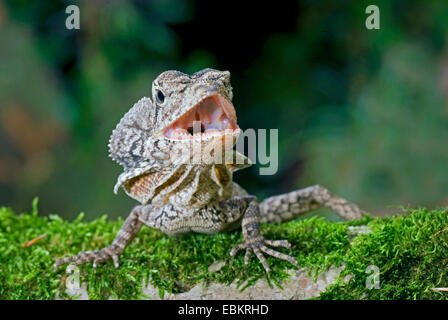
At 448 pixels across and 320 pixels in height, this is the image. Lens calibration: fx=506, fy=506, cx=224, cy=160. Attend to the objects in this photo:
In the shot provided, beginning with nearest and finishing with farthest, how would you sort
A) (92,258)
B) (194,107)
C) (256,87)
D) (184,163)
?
(194,107), (184,163), (92,258), (256,87)

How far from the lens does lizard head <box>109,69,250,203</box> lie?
117 inches

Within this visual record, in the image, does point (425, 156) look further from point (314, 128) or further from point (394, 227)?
point (394, 227)

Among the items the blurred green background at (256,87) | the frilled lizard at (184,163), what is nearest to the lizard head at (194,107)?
the frilled lizard at (184,163)

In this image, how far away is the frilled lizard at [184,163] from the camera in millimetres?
3014

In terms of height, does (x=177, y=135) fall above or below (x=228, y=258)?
above

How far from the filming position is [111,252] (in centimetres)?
358

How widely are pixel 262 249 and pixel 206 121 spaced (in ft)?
2.96

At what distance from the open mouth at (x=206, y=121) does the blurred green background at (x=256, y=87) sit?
3.08 meters

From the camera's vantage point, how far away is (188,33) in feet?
21.1

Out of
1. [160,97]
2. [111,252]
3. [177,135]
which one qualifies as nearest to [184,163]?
[177,135]

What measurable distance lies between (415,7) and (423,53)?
24.6 inches

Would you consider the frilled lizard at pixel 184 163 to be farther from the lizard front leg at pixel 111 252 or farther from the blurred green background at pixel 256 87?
the blurred green background at pixel 256 87

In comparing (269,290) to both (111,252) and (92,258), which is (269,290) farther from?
(92,258)

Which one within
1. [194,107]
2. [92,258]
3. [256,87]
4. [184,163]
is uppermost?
[256,87]
